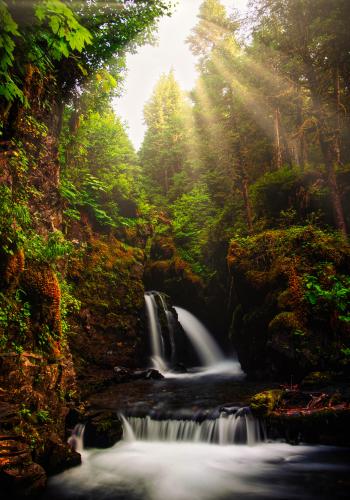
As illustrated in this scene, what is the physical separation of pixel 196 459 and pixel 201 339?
36.3 feet

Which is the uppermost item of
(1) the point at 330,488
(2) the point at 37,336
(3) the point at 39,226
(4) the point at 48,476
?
(3) the point at 39,226

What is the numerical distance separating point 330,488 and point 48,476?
5.13 metres

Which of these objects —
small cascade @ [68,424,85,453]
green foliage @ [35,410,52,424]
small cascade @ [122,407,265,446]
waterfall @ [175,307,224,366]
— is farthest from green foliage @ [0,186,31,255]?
waterfall @ [175,307,224,366]

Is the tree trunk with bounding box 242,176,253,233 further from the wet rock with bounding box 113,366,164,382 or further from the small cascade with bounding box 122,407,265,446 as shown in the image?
the small cascade with bounding box 122,407,265,446

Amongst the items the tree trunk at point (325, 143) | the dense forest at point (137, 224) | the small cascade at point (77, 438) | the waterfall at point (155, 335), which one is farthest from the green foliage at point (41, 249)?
the tree trunk at point (325, 143)

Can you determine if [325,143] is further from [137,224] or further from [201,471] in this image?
[201,471]

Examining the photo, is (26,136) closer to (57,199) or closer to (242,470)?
(57,199)

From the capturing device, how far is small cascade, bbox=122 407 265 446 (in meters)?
7.81

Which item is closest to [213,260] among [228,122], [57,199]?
[228,122]

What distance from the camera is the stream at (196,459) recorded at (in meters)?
6.01

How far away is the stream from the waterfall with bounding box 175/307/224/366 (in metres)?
6.48

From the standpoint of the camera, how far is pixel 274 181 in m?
16.5

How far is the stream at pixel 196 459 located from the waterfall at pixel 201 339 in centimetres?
648

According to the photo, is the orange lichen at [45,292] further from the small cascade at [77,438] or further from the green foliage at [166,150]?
the green foliage at [166,150]
